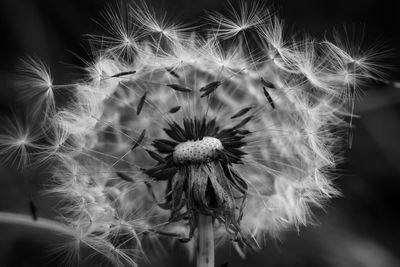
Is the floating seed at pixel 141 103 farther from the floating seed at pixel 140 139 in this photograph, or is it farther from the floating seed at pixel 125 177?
the floating seed at pixel 125 177

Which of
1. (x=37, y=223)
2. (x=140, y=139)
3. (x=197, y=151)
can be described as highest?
(x=140, y=139)

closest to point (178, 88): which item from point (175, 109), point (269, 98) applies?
point (175, 109)

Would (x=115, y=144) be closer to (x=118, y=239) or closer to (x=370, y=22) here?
(x=118, y=239)

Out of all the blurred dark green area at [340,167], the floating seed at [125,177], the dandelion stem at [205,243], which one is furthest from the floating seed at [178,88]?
the blurred dark green area at [340,167]

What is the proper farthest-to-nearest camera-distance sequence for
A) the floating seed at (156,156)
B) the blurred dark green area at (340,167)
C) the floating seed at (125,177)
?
1. the blurred dark green area at (340,167)
2. the floating seed at (125,177)
3. the floating seed at (156,156)

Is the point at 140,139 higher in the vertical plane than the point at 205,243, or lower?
higher

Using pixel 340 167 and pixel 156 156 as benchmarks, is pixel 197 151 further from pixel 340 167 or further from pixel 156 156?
pixel 340 167
